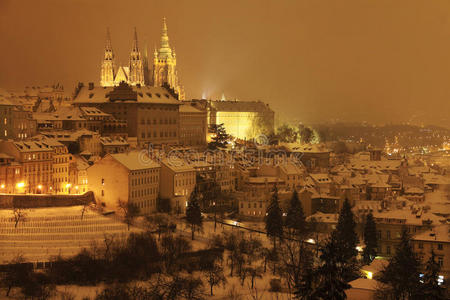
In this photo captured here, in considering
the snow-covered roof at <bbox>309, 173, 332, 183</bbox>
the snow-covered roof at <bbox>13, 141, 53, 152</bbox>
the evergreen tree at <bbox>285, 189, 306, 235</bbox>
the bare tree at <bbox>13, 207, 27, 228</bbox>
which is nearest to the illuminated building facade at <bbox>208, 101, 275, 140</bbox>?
the snow-covered roof at <bbox>309, 173, 332, 183</bbox>

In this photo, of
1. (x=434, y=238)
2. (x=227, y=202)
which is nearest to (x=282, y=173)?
(x=227, y=202)

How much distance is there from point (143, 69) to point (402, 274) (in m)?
62.8

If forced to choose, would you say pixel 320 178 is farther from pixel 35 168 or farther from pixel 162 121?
pixel 35 168

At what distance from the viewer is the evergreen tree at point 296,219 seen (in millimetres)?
37656

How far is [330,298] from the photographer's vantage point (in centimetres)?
1631

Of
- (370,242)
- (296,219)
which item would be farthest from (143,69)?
(370,242)

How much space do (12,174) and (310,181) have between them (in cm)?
1872

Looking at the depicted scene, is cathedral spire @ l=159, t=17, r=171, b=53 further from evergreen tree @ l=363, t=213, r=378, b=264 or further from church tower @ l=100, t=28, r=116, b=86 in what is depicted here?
evergreen tree @ l=363, t=213, r=378, b=264

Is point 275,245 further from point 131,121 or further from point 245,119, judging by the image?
point 245,119

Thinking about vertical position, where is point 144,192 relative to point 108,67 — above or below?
below

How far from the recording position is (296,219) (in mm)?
37875

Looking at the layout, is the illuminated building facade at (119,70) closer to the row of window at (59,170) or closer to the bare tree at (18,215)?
the row of window at (59,170)

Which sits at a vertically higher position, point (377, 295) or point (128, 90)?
point (128, 90)

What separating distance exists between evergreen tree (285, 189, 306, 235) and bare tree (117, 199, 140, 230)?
8066 millimetres
